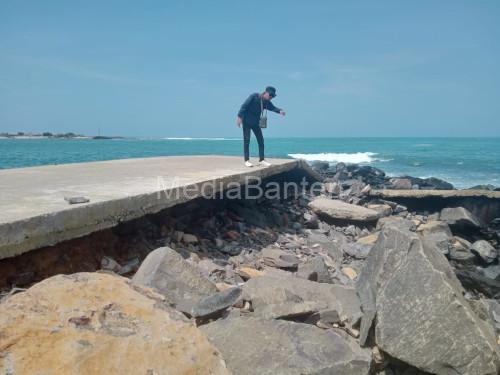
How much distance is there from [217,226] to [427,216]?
6082 mm

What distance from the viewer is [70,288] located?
2.22m

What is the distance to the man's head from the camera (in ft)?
23.9

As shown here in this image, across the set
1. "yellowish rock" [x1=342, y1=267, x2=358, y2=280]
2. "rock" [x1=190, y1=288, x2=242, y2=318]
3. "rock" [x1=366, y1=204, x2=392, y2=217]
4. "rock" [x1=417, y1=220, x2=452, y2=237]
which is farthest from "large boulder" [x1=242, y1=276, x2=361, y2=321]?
"rock" [x1=366, y1=204, x2=392, y2=217]

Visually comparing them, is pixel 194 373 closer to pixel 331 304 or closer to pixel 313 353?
pixel 313 353

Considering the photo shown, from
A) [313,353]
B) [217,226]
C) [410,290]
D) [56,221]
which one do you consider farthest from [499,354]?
[217,226]

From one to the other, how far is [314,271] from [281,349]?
231cm

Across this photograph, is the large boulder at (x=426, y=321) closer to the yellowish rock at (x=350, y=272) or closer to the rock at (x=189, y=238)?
the yellowish rock at (x=350, y=272)

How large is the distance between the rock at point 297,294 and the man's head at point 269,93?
13.8 feet

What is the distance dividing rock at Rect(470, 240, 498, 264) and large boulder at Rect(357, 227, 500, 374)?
4.53 m

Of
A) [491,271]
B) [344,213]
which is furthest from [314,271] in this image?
[491,271]

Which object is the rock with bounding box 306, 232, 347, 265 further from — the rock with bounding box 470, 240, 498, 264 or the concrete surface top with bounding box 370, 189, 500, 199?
the concrete surface top with bounding box 370, 189, 500, 199

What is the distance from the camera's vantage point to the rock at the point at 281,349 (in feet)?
7.88

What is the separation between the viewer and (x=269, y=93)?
7305 mm

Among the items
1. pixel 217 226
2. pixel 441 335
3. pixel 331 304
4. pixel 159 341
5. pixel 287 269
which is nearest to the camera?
pixel 159 341
